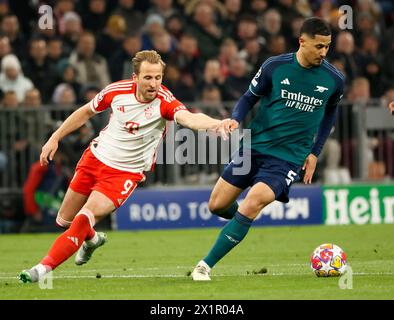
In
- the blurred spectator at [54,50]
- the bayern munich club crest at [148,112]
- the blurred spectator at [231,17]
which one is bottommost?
the bayern munich club crest at [148,112]

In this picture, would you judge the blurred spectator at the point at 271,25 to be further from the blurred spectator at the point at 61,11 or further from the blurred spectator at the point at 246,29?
the blurred spectator at the point at 61,11

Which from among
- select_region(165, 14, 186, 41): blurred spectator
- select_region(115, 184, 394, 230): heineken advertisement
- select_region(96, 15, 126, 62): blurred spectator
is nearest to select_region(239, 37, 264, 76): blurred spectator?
select_region(165, 14, 186, 41): blurred spectator

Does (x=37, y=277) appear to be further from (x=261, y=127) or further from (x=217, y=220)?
(x=217, y=220)

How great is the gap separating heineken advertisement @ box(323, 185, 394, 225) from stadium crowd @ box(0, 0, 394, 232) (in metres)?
0.59

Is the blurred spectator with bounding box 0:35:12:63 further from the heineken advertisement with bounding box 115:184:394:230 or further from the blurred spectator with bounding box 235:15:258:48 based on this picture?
the blurred spectator with bounding box 235:15:258:48

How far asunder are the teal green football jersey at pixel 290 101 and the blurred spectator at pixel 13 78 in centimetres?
855

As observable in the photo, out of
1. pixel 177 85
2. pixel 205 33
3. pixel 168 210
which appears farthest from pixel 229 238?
pixel 205 33

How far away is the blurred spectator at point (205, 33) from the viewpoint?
21812mm

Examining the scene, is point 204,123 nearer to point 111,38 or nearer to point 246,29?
point 111,38

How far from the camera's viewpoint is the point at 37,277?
33.4 feet

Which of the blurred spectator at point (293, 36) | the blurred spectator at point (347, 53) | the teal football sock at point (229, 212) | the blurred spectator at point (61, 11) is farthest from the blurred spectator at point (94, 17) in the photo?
the teal football sock at point (229, 212)

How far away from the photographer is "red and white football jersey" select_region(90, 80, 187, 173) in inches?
452

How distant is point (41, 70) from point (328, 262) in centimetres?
992
